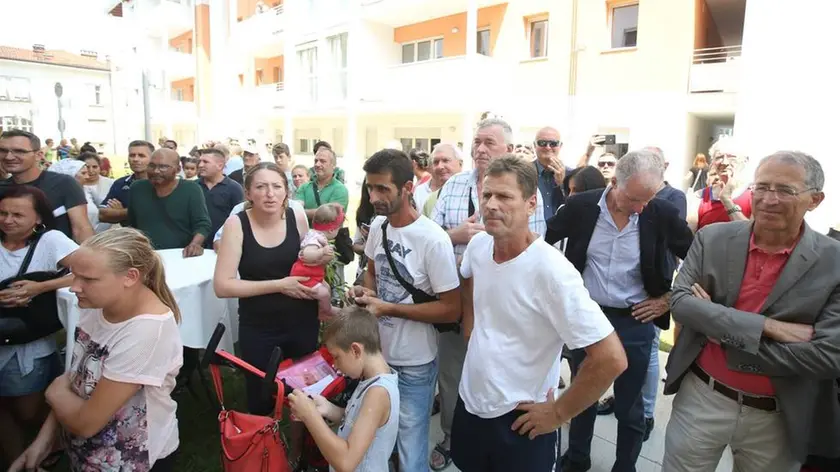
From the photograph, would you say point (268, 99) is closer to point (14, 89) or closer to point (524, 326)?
point (524, 326)

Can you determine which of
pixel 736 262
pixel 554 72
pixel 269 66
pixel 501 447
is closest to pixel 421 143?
pixel 554 72

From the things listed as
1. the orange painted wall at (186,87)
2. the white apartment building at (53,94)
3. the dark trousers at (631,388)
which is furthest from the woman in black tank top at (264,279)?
the white apartment building at (53,94)

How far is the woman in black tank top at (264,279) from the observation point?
2.62 m

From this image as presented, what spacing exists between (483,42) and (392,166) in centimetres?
1429

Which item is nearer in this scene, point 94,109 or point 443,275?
point 443,275

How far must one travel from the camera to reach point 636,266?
2727 mm

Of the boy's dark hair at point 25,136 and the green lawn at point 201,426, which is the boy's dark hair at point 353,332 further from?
the boy's dark hair at point 25,136

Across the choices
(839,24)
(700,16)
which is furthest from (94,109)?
(839,24)

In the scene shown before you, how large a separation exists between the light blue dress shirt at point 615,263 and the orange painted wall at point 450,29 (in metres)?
13.1

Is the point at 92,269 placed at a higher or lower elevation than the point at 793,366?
higher

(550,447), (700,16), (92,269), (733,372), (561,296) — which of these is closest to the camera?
(561,296)

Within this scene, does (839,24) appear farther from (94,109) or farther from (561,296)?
(94,109)

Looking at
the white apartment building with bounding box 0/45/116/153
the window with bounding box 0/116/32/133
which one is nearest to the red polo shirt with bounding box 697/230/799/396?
→ the white apartment building with bounding box 0/45/116/153

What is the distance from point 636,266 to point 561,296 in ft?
4.37
